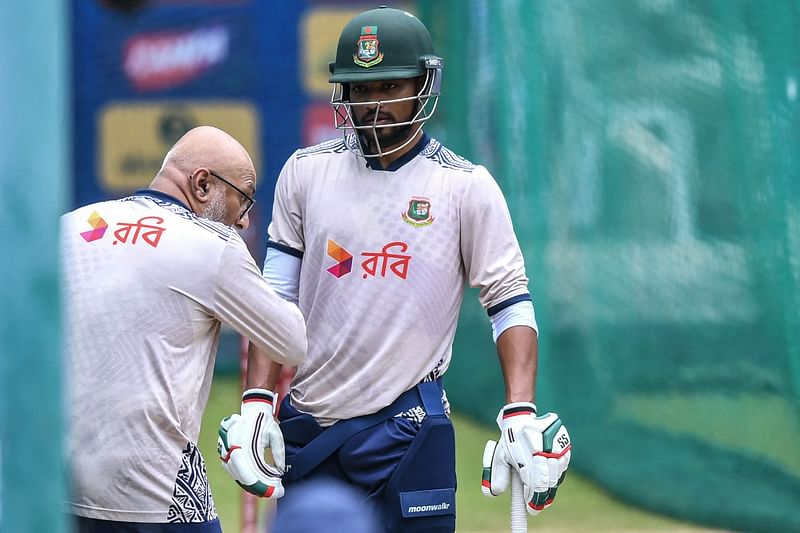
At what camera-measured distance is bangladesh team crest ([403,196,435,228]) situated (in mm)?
3893

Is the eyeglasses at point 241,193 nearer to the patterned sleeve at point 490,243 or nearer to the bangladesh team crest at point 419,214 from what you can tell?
the bangladesh team crest at point 419,214

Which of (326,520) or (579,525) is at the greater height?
(326,520)

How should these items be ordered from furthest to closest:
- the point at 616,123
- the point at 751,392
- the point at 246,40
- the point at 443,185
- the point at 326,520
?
the point at 246,40, the point at 616,123, the point at 751,392, the point at 443,185, the point at 326,520

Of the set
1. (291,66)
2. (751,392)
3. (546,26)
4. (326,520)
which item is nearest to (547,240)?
(546,26)

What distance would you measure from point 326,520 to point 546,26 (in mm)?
6166

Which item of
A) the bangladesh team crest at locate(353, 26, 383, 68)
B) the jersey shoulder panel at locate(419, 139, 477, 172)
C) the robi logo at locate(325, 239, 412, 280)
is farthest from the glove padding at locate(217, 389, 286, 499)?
the bangladesh team crest at locate(353, 26, 383, 68)

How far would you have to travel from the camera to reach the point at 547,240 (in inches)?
314

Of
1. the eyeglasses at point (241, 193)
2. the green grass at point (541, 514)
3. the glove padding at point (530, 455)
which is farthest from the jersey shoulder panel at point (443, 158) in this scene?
the green grass at point (541, 514)

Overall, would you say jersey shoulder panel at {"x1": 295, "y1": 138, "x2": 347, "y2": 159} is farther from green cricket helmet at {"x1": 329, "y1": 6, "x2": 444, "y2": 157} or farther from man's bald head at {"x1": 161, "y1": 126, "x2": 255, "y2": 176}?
man's bald head at {"x1": 161, "y1": 126, "x2": 255, "y2": 176}

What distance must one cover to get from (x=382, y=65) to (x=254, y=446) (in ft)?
3.63

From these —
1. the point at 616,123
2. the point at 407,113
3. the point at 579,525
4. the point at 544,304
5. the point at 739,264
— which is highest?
the point at 407,113

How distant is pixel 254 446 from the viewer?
382 cm

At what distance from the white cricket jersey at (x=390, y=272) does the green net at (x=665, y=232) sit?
117 inches

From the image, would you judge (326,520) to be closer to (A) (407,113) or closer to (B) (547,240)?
(A) (407,113)
